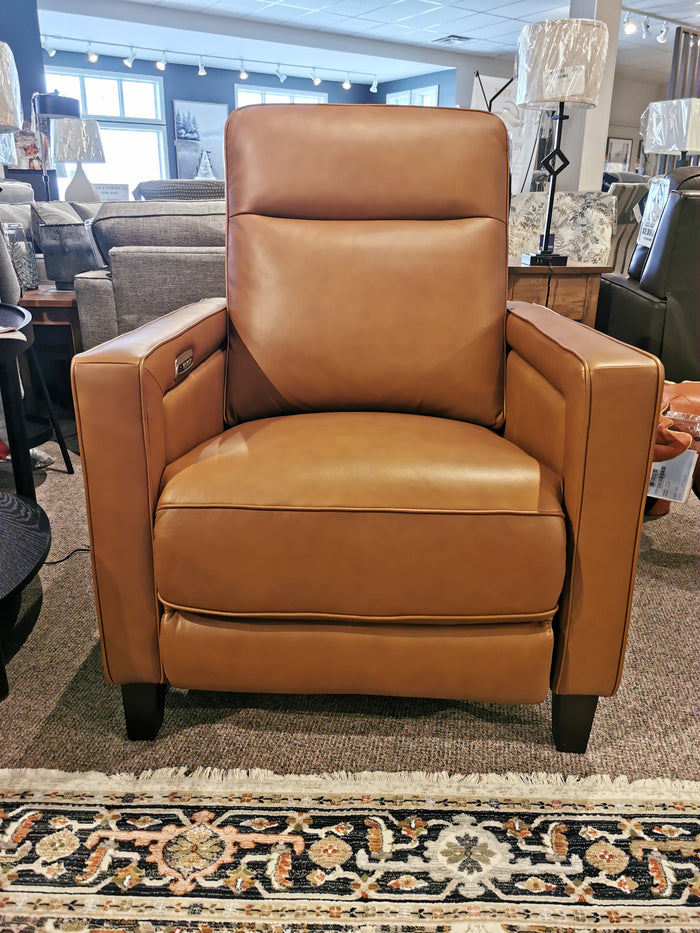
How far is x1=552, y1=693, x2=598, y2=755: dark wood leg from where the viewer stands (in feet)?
3.73

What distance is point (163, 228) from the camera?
2391 mm

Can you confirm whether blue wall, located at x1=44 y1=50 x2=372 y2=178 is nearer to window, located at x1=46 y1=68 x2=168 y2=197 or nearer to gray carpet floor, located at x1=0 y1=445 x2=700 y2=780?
window, located at x1=46 y1=68 x2=168 y2=197

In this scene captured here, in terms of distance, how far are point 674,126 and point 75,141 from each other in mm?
3517

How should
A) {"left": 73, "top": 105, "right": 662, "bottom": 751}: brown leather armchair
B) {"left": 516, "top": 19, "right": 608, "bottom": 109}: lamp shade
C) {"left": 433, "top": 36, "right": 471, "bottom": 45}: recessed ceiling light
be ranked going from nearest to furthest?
{"left": 73, "top": 105, "right": 662, "bottom": 751}: brown leather armchair
{"left": 516, "top": 19, "right": 608, "bottom": 109}: lamp shade
{"left": 433, "top": 36, "right": 471, "bottom": 45}: recessed ceiling light

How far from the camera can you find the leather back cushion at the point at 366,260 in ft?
4.65

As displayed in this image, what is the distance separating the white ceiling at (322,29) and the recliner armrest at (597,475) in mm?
7313

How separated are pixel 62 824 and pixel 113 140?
33.8ft

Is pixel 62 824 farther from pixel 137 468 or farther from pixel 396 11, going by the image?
pixel 396 11

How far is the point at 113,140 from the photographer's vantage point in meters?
9.68

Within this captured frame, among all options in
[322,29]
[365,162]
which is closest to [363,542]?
[365,162]

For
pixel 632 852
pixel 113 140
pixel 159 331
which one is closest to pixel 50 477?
pixel 159 331

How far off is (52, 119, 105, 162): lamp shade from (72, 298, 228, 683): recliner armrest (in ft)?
13.3

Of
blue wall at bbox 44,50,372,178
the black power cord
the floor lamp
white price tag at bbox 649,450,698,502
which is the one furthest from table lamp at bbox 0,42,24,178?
blue wall at bbox 44,50,372,178

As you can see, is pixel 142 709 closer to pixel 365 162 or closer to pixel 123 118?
pixel 365 162
